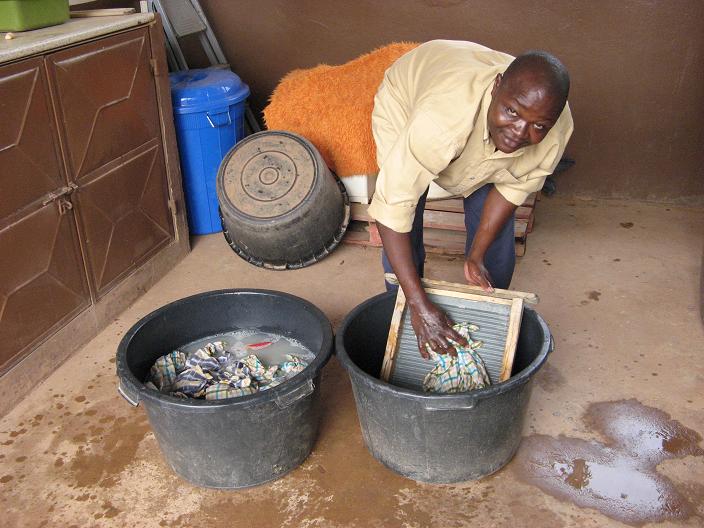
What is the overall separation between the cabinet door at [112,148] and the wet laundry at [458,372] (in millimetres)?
1620

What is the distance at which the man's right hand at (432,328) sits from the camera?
2.20m

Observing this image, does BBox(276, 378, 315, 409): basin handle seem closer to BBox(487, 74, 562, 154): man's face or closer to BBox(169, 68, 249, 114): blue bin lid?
BBox(487, 74, 562, 154): man's face

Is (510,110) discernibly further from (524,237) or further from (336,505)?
(524,237)

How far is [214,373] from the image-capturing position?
2.45 m

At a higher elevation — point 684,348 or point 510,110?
point 510,110

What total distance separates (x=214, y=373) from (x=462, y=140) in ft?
3.86

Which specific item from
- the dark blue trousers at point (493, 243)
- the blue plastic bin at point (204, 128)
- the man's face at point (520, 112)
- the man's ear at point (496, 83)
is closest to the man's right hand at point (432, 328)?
the dark blue trousers at point (493, 243)

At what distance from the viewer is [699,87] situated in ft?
13.1

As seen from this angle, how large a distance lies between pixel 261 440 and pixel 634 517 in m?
1.16

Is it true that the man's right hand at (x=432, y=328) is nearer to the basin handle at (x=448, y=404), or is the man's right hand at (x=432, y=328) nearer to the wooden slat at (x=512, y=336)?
the wooden slat at (x=512, y=336)

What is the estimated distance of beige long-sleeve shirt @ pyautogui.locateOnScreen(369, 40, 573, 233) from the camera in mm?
1952

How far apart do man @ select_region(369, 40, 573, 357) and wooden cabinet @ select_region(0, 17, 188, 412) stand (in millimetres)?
1268

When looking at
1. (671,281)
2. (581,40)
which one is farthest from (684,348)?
(581,40)

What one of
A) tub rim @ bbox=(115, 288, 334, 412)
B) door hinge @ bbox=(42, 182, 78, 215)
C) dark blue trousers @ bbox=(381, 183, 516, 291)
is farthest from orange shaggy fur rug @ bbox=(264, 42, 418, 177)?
tub rim @ bbox=(115, 288, 334, 412)
